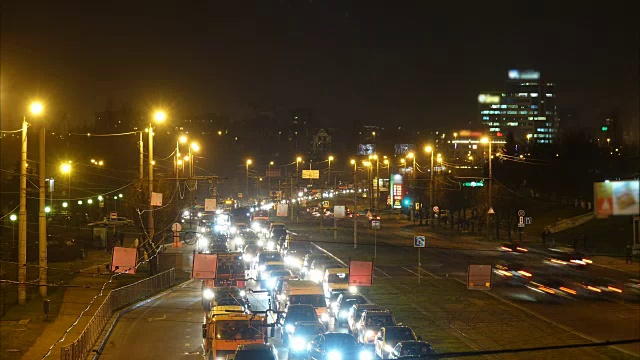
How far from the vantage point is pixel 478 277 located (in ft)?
93.4

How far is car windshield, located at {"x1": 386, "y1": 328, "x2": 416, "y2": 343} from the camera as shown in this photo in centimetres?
2062

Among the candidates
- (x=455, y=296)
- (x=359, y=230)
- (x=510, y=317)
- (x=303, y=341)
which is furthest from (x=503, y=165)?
(x=303, y=341)

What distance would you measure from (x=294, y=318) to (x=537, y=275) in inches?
825

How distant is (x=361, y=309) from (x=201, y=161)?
406ft

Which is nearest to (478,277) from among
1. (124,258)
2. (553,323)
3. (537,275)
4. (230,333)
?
(553,323)

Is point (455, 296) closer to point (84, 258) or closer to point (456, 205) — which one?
point (84, 258)

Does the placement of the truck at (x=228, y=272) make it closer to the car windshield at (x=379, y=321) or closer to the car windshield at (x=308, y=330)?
the car windshield at (x=308, y=330)

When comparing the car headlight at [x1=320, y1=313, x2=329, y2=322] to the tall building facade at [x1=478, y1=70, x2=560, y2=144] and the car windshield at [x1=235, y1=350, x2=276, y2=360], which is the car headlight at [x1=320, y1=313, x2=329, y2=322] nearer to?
the car windshield at [x1=235, y1=350, x2=276, y2=360]

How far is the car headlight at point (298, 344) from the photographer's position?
21547 mm

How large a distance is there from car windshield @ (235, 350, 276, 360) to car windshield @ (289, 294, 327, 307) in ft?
30.5

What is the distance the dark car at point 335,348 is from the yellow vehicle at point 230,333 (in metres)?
1.77

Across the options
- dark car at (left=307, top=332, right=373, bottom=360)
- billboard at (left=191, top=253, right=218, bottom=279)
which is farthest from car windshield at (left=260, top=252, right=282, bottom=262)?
dark car at (left=307, top=332, right=373, bottom=360)

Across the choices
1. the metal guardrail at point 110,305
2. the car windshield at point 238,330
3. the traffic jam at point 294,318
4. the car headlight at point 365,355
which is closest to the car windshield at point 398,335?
the traffic jam at point 294,318

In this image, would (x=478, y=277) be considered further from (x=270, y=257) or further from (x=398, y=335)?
(x=270, y=257)
